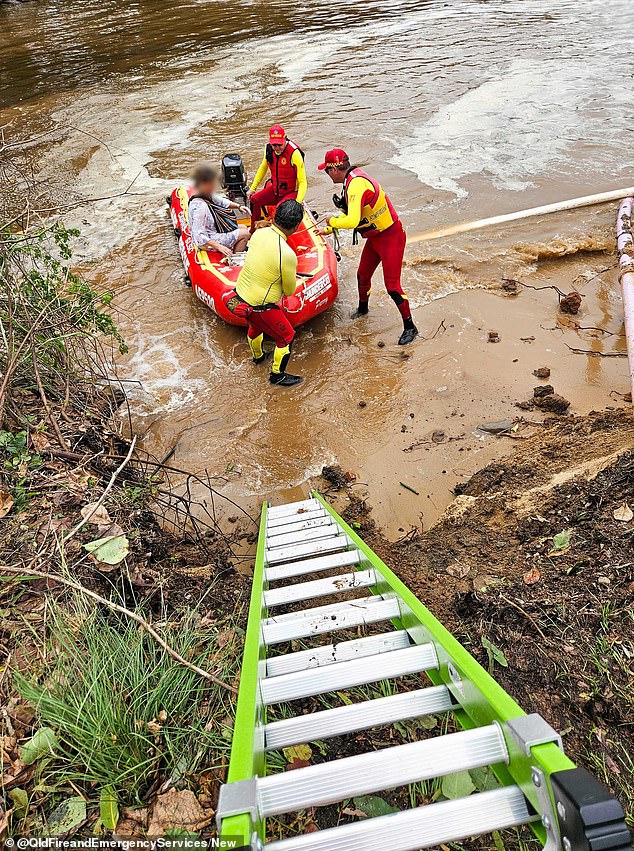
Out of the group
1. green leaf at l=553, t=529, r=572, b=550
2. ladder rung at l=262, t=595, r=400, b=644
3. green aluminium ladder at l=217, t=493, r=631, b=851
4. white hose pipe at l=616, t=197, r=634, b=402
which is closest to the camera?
green aluminium ladder at l=217, t=493, r=631, b=851

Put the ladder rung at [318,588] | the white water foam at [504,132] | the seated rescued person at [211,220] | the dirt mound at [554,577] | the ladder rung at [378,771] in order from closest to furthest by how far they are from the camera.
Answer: the ladder rung at [378,771] → the dirt mound at [554,577] → the ladder rung at [318,588] → the seated rescued person at [211,220] → the white water foam at [504,132]

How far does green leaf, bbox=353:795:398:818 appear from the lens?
170cm

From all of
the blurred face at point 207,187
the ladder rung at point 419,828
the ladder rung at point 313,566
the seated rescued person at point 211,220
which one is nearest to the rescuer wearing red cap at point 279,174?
the seated rescued person at point 211,220

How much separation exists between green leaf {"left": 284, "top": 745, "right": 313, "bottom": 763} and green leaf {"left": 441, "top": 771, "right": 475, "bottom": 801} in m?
0.46

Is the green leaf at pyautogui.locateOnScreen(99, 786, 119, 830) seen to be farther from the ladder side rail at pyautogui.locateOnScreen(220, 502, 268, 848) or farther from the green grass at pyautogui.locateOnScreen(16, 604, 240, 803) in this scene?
the ladder side rail at pyautogui.locateOnScreen(220, 502, 268, 848)

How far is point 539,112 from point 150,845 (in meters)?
13.0

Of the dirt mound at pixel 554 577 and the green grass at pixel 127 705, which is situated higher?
the green grass at pixel 127 705

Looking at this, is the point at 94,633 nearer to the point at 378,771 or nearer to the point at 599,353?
the point at 378,771

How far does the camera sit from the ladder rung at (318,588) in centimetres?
241

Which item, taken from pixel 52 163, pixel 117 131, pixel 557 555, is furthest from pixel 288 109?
pixel 557 555

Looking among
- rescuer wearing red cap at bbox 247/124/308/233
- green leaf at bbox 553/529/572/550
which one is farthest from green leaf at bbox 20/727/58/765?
rescuer wearing red cap at bbox 247/124/308/233

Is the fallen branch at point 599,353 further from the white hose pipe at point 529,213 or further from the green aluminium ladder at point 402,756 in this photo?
the green aluminium ladder at point 402,756

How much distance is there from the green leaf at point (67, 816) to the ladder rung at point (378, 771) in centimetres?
73

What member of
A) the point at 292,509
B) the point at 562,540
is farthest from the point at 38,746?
the point at 562,540
